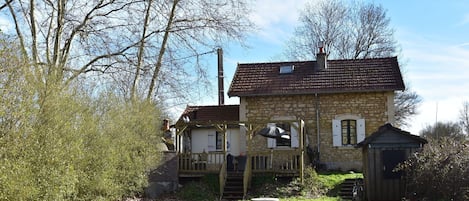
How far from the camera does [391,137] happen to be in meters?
15.4

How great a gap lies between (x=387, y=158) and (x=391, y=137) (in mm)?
614

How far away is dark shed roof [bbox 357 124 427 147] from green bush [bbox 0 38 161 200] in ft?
23.3

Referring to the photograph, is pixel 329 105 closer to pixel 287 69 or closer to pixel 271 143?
pixel 287 69

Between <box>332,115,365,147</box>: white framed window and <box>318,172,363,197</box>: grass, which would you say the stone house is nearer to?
<box>332,115,365,147</box>: white framed window

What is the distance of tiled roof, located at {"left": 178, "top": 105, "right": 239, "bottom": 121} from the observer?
24109 mm

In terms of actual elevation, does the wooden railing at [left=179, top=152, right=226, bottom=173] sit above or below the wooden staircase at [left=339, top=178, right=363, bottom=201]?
above

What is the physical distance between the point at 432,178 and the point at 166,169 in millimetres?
10308

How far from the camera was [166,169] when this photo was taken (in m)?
19.6

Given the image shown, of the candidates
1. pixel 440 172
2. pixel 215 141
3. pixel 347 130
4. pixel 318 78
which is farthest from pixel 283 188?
pixel 440 172

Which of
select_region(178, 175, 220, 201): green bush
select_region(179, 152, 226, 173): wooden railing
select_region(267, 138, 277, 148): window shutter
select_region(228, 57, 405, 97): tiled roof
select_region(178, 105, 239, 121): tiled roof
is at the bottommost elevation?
select_region(178, 175, 220, 201): green bush

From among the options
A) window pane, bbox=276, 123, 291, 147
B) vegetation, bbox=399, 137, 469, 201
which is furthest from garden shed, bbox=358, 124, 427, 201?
window pane, bbox=276, 123, 291, 147

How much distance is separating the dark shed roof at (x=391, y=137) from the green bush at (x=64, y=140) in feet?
23.3

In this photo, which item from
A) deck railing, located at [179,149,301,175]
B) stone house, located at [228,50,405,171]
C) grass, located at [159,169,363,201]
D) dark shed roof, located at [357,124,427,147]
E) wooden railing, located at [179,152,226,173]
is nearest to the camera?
dark shed roof, located at [357,124,427,147]

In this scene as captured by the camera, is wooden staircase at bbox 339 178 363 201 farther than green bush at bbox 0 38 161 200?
Yes
